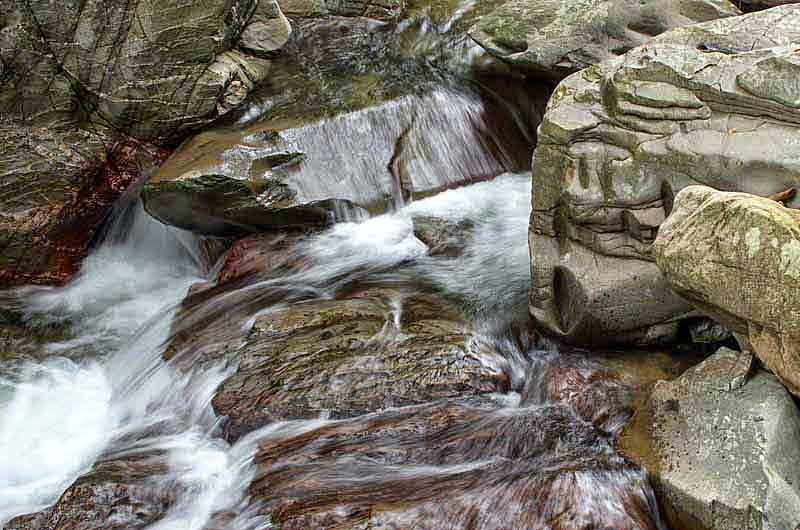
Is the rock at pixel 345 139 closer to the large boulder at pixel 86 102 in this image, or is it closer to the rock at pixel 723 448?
the large boulder at pixel 86 102

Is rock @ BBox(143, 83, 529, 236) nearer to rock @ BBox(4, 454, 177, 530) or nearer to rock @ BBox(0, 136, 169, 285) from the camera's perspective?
rock @ BBox(0, 136, 169, 285)

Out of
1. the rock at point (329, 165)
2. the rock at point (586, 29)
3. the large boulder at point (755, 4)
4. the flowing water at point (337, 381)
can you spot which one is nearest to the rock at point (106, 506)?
the flowing water at point (337, 381)

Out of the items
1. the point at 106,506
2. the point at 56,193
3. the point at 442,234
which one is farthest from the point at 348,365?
the point at 56,193

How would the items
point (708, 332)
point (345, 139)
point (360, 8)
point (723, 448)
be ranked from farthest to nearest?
point (360, 8) < point (345, 139) < point (708, 332) < point (723, 448)

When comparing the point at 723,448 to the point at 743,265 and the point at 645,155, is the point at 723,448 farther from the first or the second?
the point at 645,155

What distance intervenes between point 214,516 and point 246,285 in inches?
109

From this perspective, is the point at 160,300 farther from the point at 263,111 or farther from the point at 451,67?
the point at 451,67

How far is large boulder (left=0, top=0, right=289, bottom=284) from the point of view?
756 centimetres

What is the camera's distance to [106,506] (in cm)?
495

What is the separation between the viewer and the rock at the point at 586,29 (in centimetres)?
783

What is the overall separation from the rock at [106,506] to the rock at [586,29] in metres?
5.47

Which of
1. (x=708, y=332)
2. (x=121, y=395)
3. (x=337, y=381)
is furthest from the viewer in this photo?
(x=121, y=395)

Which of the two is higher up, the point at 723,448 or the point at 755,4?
the point at 755,4

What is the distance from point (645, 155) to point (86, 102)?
5549 mm
